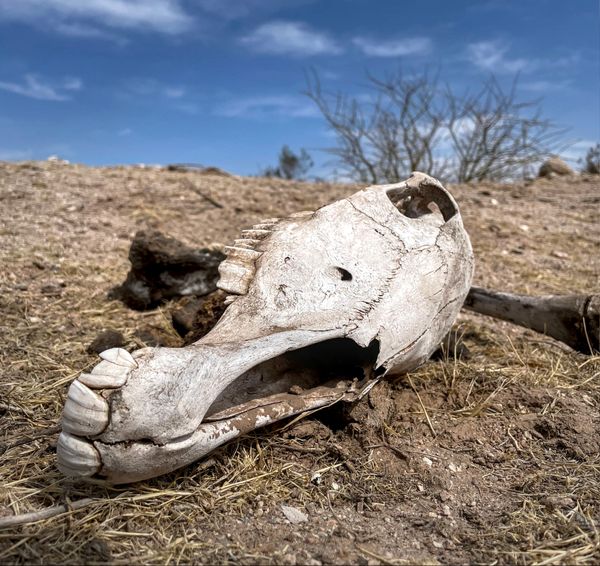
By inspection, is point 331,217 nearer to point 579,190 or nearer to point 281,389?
point 281,389

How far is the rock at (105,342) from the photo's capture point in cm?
341

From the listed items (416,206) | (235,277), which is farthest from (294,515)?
(416,206)

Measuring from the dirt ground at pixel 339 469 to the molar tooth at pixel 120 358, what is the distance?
1.74ft

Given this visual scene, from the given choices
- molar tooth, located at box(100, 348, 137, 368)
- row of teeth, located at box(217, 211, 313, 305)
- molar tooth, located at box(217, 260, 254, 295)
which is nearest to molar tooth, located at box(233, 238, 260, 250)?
row of teeth, located at box(217, 211, 313, 305)

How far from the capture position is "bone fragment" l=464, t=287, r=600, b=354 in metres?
3.76

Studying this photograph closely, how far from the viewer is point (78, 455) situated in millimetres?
1839

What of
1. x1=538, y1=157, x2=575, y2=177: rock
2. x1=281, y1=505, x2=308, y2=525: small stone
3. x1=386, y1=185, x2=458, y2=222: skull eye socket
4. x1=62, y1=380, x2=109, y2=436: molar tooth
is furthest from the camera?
x1=538, y1=157, x2=575, y2=177: rock

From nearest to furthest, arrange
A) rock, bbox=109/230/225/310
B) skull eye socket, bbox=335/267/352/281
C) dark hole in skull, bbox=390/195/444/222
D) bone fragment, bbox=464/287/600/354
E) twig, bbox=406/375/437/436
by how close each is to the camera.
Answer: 1. skull eye socket, bbox=335/267/352/281
2. twig, bbox=406/375/437/436
3. dark hole in skull, bbox=390/195/444/222
4. bone fragment, bbox=464/287/600/354
5. rock, bbox=109/230/225/310

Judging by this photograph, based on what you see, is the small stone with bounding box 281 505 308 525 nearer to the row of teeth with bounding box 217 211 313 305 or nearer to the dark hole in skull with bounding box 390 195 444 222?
the row of teeth with bounding box 217 211 313 305

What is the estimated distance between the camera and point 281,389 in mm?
2566

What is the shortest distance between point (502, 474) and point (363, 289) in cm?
100

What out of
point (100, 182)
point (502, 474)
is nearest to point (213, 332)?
point (502, 474)

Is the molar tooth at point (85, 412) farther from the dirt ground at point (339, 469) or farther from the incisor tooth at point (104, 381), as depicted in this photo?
the dirt ground at point (339, 469)

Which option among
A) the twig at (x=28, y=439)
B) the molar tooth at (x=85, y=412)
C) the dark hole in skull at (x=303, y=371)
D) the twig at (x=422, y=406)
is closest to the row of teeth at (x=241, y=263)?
the dark hole in skull at (x=303, y=371)
